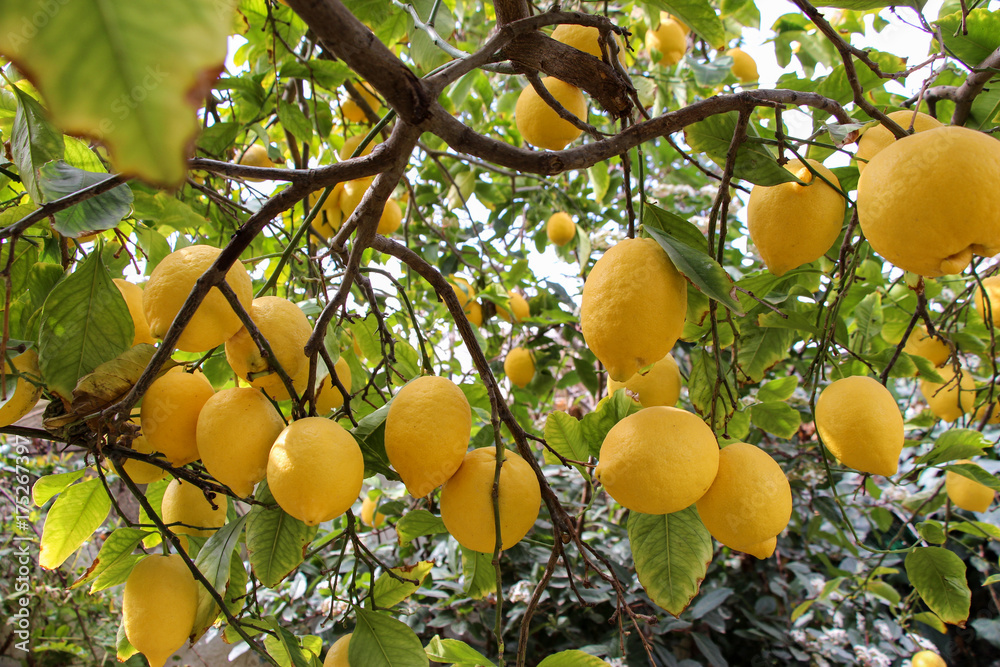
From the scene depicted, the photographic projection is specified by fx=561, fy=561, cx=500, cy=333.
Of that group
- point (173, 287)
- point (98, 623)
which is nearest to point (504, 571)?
point (173, 287)

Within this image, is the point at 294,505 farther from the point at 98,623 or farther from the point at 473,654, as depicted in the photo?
the point at 98,623

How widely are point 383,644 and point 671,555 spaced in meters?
0.34

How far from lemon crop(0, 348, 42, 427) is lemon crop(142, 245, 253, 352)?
17 centimetres

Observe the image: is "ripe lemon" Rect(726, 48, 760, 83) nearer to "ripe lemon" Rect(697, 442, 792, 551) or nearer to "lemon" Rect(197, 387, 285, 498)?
"ripe lemon" Rect(697, 442, 792, 551)

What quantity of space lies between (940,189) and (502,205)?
161cm

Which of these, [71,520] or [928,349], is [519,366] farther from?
[71,520]

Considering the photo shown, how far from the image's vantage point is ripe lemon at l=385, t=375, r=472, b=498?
1.85 ft

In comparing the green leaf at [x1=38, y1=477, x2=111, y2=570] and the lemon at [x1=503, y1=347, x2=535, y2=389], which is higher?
the lemon at [x1=503, y1=347, x2=535, y2=389]

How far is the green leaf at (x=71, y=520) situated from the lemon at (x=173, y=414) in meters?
0.25

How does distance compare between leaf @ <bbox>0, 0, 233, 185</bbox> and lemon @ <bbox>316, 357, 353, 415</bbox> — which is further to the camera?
lemon @ <bbox>316, 357, 353, 415</bbox>

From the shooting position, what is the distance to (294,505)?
52cm

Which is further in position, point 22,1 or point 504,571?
point 504,571

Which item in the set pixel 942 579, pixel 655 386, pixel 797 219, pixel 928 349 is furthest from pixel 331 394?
pixel 928 349

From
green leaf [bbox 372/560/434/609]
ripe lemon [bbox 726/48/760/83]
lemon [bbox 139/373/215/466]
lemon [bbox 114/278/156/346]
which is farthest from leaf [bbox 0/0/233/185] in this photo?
ripe lemon [bbox 726/48/760/83]
